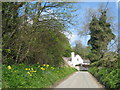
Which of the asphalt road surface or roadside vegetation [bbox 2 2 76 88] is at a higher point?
roadside vegetation [bbox 2 2 76 88]

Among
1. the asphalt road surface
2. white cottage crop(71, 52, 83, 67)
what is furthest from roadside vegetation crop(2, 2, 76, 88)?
white cottage crop(71, 52, 83, 67)

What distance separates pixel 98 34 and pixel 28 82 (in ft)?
58.0

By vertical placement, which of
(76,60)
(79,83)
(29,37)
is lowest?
(76,60)

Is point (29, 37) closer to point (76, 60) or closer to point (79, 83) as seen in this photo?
point (79, 83)

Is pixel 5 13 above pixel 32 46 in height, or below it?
above

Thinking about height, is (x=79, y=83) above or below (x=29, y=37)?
below

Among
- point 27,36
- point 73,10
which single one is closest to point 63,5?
point 73,10

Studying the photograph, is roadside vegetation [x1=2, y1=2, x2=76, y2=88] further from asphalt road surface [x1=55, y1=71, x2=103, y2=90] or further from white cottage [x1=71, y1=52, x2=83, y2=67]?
white cottage [x1=71, y1=52, x2=83, y2=67]

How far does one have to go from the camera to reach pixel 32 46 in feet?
35.5

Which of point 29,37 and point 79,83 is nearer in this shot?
point 29,37

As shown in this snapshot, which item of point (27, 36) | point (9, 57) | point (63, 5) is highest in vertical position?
point (63, 5)

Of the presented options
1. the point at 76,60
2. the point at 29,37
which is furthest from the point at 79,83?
the point at 76,60

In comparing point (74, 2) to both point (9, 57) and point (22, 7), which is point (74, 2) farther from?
point (9, 57)

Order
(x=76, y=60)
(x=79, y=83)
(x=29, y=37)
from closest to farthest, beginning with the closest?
(x=29, y=37)
(x=79, y=83)
(x=76, y=60)
